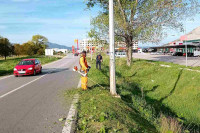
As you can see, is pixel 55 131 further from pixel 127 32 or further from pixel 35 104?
pixel 127 32

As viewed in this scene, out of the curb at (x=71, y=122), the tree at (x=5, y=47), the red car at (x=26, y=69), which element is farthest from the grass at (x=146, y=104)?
the tree at (x=5, y=47)

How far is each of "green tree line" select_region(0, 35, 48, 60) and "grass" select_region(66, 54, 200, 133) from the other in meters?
63.2

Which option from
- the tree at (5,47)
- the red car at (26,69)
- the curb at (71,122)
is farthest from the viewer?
the tree at (5,47)

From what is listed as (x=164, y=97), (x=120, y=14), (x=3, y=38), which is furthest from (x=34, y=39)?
(x=164, y=97)

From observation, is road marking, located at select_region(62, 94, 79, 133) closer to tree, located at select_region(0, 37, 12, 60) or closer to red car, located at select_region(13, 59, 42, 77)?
red car, located at select_region(13, 59, 42, 77)

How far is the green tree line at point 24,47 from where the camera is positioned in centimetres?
7258

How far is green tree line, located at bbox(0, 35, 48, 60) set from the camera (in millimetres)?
72581

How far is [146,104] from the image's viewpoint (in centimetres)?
916

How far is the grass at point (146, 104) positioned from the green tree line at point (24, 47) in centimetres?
6323

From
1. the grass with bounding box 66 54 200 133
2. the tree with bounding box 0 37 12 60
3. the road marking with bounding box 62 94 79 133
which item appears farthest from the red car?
the tree with bounding box 0 37 12 60

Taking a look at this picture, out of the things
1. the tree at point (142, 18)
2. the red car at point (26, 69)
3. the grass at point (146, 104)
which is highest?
the tree at point (142, 18)

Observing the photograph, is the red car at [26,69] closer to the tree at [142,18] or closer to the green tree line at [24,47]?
the tree at [142,18]

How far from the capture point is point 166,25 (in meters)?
17.9

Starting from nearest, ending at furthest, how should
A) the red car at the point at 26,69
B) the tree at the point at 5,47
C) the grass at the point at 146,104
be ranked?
the grass at the point at 146,104 → the red car at the point at 26,69 → the tree at the point at 5,47
